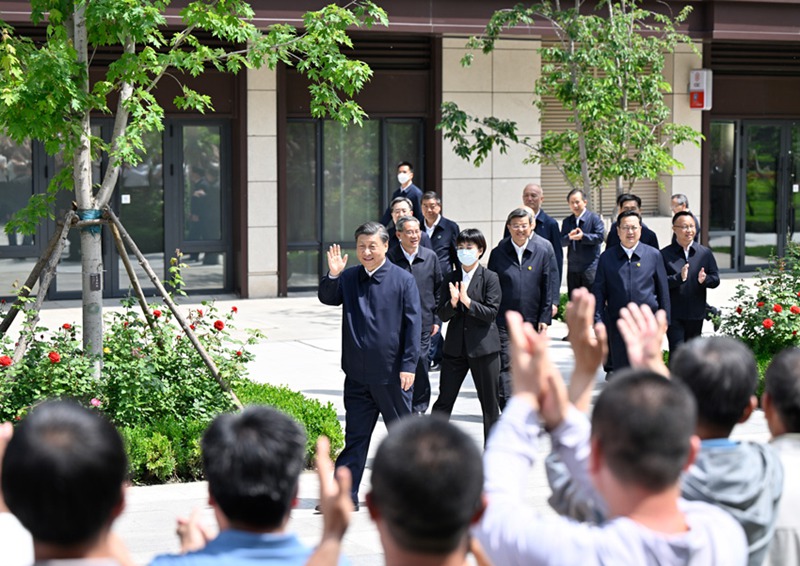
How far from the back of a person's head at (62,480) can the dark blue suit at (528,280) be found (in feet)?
25.1

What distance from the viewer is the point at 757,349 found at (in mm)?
12500

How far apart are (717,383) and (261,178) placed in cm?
1599

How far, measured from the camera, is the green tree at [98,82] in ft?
30.9

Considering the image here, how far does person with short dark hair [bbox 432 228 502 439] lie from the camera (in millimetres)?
9555

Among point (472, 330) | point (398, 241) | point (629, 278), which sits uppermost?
point (398, 241)

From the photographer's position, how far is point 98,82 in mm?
10188

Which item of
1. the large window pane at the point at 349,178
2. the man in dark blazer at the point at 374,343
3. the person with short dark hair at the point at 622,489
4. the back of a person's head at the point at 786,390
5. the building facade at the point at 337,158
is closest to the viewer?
the person with short dark hair at the point at 622,489

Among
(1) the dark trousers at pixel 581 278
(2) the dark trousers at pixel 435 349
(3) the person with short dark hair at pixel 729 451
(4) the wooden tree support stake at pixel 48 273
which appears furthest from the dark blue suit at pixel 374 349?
(1) the dark trousers at pixel 581 278

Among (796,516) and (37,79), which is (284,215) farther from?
(796,516)

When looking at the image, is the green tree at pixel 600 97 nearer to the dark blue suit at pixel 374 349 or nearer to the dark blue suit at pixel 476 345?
the dark blue suit at pixel 476 345

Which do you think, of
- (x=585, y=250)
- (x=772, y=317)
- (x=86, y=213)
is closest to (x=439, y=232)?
(x=585, y=250)

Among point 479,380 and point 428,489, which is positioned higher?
point 428,489

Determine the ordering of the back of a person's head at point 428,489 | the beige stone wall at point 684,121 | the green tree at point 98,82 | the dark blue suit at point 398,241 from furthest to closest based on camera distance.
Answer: the beige stone wall at point 684,121 → the dark blue suit at point 398,241 → the green tree at point 98,82 → the back of a person's head at point 428,489

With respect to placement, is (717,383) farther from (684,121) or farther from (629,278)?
(684,121)
